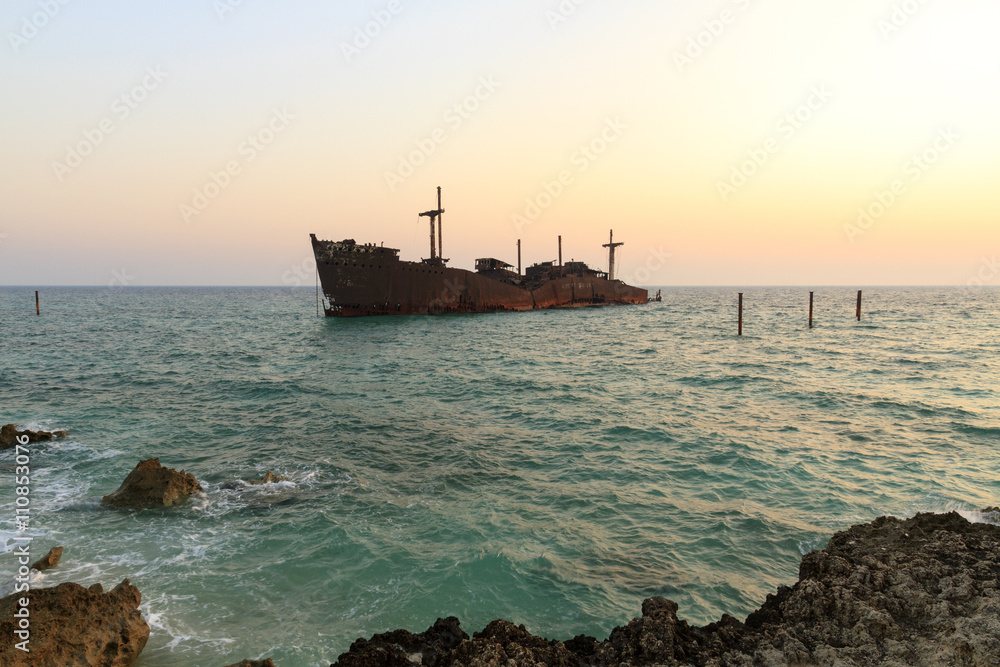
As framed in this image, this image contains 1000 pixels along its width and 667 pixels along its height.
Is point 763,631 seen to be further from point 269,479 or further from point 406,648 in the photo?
point 269,479

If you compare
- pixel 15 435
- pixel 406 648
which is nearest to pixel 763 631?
pixel 406 648

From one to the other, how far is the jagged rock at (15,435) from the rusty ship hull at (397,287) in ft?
94.7

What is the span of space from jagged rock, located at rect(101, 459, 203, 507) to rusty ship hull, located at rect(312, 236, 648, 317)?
32.8 metres

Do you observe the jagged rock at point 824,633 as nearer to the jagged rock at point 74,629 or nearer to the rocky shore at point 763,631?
the rocky shore at point 763,631

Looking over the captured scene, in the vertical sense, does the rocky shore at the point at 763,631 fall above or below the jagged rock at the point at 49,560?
above

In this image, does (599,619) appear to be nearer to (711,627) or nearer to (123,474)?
(711,627)

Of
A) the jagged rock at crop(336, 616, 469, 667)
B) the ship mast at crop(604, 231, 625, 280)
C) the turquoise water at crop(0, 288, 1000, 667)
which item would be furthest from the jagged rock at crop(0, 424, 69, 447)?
the ship mast at crop(604, 231, 625, 280)

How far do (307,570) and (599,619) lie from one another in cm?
359

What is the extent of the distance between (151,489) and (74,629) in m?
4.43

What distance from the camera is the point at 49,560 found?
6250mm

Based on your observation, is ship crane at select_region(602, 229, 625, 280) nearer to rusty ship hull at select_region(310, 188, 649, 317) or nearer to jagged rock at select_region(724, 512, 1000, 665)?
rusty ship hull at select_region(310, 188, 649, 317)

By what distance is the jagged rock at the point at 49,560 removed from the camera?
20.3 feet

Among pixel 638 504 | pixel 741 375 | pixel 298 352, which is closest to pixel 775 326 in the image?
pixel 741 375

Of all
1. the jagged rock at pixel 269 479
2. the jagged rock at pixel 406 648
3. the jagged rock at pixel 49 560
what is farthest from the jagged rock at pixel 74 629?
the jagged rock at pixel 269 479
